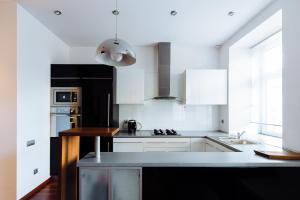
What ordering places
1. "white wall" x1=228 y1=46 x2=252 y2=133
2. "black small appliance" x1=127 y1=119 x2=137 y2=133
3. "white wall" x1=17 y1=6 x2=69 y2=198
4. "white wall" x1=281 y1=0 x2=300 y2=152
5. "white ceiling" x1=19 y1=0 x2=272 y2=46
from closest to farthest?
"white wall" x1=281 y1=0 x2=300 y2=152 → "white ceiling" x1=19 y1=0 x2=272 y2=46 → "white wall" x1=17 y1=6 x2=69 y2=198 → "white wall" x1=228 y1=46 x2=252 y2=133 → "black small appliance" x1=127 y1=119 x2=137 y2=133

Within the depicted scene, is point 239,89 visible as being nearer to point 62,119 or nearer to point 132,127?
point 132,127

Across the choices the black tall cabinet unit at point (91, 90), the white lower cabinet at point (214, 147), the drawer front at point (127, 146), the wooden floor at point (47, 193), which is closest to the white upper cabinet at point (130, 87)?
the black tall cabinet unit at point (91, 90)

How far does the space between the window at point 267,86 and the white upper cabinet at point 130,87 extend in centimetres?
227

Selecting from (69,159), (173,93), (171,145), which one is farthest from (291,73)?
(69,159)

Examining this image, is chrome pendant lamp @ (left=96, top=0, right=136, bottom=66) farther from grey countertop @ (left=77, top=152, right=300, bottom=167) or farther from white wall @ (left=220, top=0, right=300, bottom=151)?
white wall @ (left=220, top=0, right=300, bottom=151)

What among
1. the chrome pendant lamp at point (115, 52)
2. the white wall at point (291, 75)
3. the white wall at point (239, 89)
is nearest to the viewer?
the chrome pendant lamp at point (115, 52)

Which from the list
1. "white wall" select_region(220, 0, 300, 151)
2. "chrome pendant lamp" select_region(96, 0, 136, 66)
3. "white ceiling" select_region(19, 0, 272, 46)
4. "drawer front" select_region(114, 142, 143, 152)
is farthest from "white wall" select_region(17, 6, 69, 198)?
"white wall" select_region(220, 0, 300, 151)

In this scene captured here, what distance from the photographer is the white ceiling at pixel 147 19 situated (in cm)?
272

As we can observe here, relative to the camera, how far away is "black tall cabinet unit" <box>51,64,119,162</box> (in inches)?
148

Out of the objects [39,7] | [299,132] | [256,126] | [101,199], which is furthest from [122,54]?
[256,126]

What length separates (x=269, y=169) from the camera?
6.15 ft

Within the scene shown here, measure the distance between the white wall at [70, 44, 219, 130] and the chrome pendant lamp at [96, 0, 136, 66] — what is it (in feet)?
8.34

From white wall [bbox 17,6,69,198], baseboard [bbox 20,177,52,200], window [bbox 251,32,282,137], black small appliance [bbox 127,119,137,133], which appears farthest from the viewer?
black small appliance [bbox 127,119,137,133]

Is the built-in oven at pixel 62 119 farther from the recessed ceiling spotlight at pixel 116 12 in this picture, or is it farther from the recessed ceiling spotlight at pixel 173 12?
the recessed ceiling spotlight at pixel 173 12
